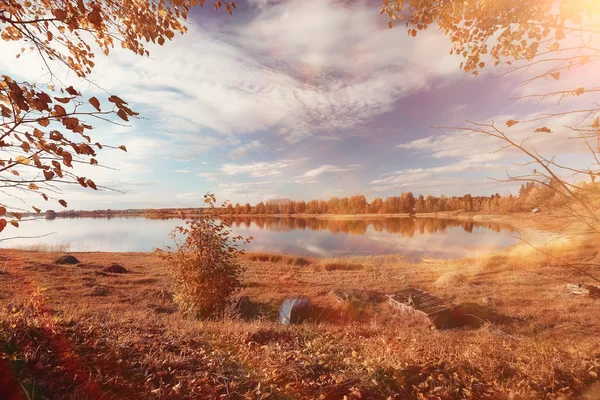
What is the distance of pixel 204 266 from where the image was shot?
34.1 ft

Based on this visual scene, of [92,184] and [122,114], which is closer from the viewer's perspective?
[122,114]

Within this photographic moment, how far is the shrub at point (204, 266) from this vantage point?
33.8 feet

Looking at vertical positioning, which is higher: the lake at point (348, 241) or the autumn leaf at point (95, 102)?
the autumn leaf at point (95, 102)

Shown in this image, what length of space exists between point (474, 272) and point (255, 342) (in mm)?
21057

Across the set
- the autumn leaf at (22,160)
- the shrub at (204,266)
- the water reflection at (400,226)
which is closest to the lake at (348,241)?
the water reflection at (400,226)

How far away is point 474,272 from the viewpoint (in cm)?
2153

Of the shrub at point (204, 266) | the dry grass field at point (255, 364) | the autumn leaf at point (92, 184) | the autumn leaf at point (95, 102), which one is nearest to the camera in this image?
the autumn leaf at point (95, 102)

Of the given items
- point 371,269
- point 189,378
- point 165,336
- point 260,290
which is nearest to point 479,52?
point 189,378

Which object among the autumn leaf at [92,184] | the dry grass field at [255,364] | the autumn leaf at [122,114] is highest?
the autumn leaf at [122,114]

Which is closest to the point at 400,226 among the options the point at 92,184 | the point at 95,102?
the point at 92,184

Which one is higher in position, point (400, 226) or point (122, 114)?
point (122, 114)

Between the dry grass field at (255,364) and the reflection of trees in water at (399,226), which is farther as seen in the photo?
the reflection of trees in water at (399,226)

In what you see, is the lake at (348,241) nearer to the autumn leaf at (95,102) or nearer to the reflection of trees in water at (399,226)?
the reflection of trees in water at (399,226)

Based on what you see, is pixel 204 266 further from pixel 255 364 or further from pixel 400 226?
pixel 400 226
